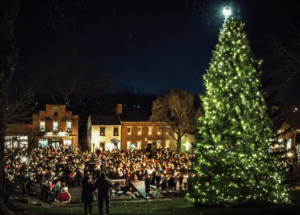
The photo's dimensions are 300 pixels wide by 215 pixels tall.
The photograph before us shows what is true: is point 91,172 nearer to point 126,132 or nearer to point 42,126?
point 42,126

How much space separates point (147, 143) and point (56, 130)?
543 inches

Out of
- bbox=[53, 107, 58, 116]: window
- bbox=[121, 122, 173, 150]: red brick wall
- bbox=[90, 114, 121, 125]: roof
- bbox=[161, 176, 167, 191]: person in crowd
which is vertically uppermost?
bbox=[53, 107, 58, 116]: window

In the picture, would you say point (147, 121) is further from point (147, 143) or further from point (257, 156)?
point (257, 156)

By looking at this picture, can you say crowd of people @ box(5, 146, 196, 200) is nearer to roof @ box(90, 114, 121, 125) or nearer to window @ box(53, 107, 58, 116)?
window @ box(53, 107, 58, 116)

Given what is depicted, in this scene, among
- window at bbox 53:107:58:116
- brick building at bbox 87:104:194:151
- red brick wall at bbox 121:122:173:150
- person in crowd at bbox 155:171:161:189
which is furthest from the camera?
red brick wall at bbox 121:122:173:150

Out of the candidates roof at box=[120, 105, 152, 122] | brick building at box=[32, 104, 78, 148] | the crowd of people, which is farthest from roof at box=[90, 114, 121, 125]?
the crowd of people

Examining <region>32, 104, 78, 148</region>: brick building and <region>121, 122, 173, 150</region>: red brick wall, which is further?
<region>121, 122, 173, 150</region>: red brick wall

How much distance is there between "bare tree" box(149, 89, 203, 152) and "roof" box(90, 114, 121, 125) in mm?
5952

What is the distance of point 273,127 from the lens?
8.60m

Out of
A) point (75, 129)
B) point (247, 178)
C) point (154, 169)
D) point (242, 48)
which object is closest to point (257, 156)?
point (247, 178)

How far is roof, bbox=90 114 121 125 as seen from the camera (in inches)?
1310

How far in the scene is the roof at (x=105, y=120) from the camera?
109 feet

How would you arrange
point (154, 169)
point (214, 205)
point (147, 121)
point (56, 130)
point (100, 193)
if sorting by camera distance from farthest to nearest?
point (147, 121) → point (56, 130) → point (154, 169) → point (214, 205) → point (100, 193)

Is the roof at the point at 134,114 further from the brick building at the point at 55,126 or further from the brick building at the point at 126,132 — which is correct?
the brick building at the point at 55,126
